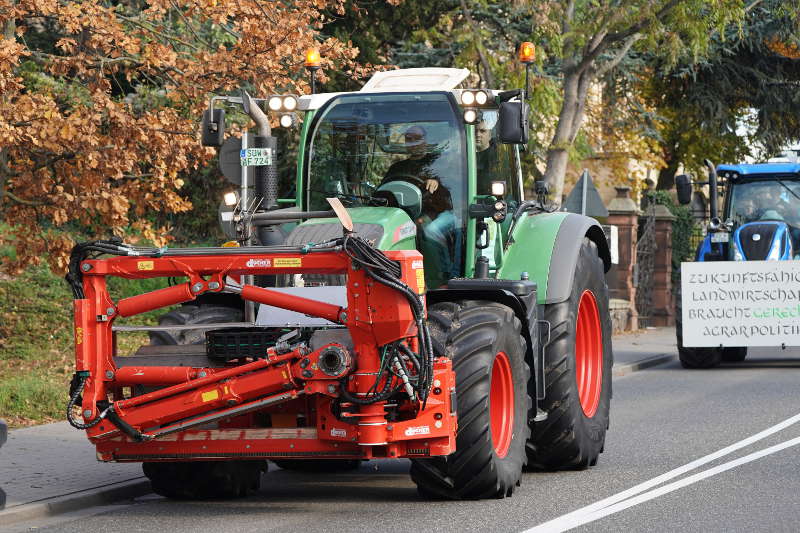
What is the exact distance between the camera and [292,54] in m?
15.8

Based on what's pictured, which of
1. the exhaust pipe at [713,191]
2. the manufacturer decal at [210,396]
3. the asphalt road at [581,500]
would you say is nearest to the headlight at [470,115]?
the asphalt road at [581,500]

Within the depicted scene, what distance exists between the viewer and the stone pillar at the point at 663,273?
1267 inches

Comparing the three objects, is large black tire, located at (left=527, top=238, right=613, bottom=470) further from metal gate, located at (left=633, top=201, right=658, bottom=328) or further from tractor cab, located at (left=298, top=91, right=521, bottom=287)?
metal gate, located at (left=633, top=201, right=658, bottom=328)

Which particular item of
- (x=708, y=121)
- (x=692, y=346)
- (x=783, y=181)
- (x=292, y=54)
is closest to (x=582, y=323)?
(x=292, y=54)

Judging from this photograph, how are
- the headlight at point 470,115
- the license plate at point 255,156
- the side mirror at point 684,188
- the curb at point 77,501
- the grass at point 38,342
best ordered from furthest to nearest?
the side mirror at point 684,188, the grass at point 38,342, the license plate at point 255,156, the headlight at point 470,115, the curb at point 77,501

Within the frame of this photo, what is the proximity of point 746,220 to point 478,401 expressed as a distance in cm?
1460

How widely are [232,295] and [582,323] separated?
317 cm

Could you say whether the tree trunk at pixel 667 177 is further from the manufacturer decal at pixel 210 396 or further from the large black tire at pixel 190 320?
the manufacturer decal at pixel 210 396

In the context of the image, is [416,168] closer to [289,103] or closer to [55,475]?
[289,103]

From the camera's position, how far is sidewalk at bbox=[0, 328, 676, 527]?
930cm

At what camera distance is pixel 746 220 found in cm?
2236

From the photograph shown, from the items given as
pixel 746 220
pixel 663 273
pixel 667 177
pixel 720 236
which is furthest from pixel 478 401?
pixel 667 177

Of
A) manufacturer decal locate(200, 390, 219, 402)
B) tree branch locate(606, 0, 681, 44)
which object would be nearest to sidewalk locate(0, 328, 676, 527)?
manufacturer decal locate(200, 390, 219, 402)

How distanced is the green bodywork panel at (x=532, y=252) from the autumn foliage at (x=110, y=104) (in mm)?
4865
